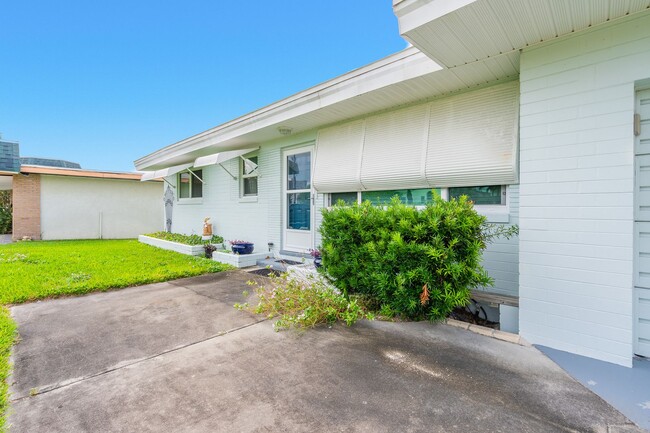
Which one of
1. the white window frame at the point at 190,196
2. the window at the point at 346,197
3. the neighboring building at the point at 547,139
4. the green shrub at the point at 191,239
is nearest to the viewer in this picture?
the neighboring building at the point at 547,139

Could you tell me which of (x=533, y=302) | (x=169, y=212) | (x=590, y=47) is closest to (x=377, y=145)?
(x=590, y=47)

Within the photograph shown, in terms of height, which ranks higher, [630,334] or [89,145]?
[89,145]

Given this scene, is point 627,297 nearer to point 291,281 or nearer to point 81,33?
point 291,281

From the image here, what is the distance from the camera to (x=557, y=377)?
234cm

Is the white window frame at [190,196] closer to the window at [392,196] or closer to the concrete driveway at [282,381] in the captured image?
the window at [392,196]

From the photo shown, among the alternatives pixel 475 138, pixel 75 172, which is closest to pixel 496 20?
pixel 475 138

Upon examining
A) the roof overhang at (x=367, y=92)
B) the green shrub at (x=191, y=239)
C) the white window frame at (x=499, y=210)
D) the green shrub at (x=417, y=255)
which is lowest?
the green shrub at (x=191, y=239)

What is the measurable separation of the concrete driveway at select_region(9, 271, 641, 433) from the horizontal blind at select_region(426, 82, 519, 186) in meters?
2.03

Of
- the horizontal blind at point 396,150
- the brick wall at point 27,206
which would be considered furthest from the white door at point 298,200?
the brick wall at point 27,206

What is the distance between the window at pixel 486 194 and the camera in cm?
396

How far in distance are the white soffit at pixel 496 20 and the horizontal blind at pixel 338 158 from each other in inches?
97.1

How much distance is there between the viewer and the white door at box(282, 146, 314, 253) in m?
6.55

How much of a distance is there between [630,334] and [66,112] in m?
28.6

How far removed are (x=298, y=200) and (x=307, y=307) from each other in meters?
3.58
